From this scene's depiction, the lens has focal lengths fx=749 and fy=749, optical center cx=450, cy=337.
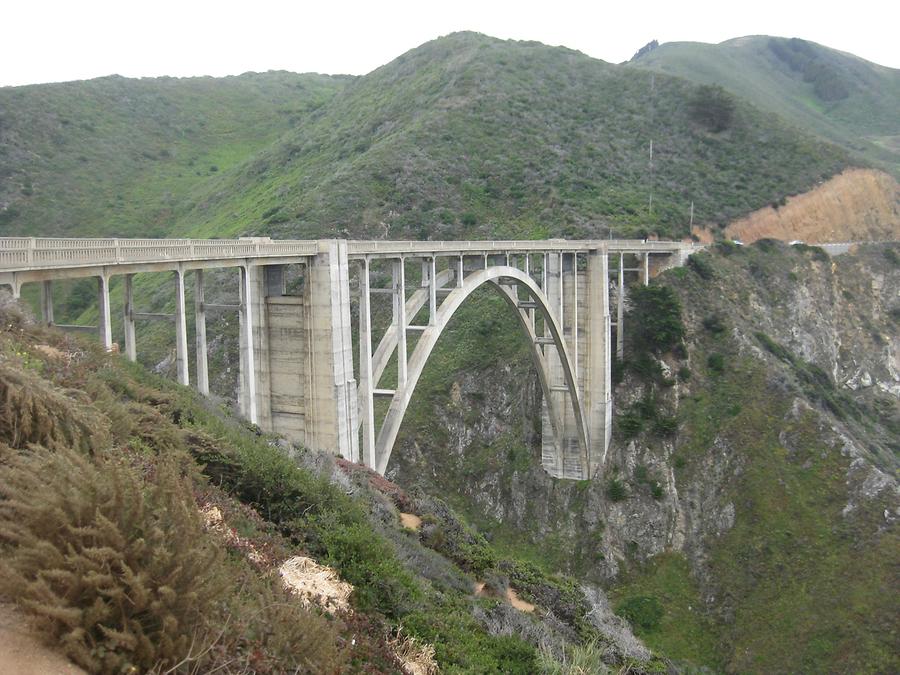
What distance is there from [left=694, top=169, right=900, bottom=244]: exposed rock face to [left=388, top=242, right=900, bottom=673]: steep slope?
901 centimetres

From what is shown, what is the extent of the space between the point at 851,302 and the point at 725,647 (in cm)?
3126

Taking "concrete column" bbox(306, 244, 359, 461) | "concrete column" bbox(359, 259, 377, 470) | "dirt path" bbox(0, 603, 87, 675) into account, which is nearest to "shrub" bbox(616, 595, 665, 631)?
"concrete column" bbox(359, 259, 377, 470)

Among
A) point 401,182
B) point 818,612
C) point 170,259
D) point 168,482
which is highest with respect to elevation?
point 401,182

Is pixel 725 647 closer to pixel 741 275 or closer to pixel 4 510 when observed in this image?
pixel 741 275

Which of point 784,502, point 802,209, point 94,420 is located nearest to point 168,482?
point 94,420

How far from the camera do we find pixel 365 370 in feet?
63.2

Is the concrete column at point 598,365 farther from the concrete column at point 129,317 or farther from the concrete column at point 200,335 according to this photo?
the concrete column at point 129,317

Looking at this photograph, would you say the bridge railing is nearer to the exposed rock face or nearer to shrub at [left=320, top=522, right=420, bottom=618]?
shrub at [left=320, top=522, right=420, bottom=618]

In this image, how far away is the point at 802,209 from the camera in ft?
193

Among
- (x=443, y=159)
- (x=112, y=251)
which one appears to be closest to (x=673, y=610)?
(x=112, y=251)

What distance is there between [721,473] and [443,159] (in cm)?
3378

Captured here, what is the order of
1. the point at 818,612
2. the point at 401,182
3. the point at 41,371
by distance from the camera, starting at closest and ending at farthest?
1. the point at 41,371
2. the point at 818,612
3. the point at 401,182

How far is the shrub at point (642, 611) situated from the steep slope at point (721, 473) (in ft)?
0.27

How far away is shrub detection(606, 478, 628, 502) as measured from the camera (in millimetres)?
36375
